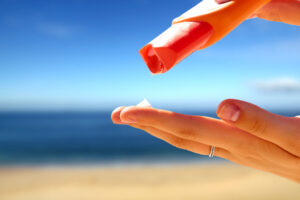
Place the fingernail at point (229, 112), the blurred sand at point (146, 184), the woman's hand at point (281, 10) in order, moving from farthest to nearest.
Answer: the blurred sand at point (146, 184) < the woman's hand at point (281, 10) < the fingernail at point (229, 112)

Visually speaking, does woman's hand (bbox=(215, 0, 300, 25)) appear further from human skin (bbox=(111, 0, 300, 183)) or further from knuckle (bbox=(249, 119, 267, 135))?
knuckle (bbox=(249, 119, 267, 135))

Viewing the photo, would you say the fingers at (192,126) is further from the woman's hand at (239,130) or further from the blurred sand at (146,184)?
the blurred sand at (146,184)

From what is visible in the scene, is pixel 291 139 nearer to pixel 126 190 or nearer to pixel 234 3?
pixel 234 3

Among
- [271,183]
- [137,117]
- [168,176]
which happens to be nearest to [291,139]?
[137,117]

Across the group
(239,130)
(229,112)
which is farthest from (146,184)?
(229,112)

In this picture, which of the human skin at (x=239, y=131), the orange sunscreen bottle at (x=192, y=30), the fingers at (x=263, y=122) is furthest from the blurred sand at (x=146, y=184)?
the orange sunscreen bottle at (x=192, y=30)

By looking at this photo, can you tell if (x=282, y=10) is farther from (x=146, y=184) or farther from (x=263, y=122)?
(x=146, y=184)
